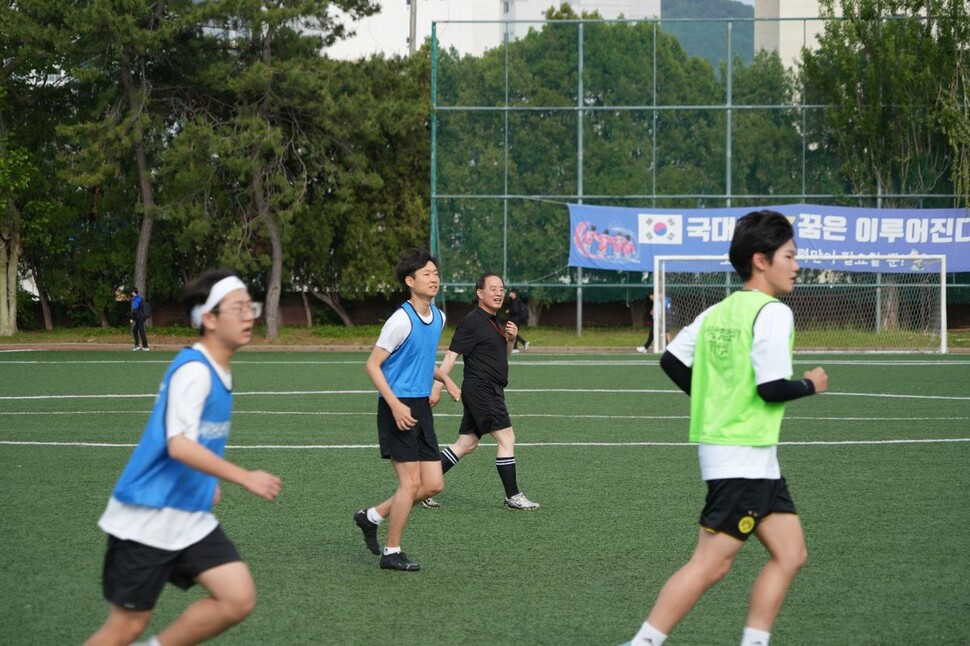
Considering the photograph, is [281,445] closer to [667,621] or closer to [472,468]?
[472,468]

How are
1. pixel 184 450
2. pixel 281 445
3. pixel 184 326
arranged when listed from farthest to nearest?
pixel 184 326, pixel 281 445, pixel 184 450

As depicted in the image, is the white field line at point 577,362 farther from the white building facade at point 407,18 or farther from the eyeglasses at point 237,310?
the eyeglasses at point 237,310

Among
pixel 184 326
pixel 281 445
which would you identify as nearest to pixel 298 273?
pixel 184 326

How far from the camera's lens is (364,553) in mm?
7551

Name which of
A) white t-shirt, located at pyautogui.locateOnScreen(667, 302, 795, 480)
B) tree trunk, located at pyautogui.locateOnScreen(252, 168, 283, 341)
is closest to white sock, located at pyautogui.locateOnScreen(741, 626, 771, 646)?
white t-shirt, located at pyautogui.locateOnScreen(667, 302, 795, 480)

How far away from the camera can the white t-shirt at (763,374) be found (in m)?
4.52

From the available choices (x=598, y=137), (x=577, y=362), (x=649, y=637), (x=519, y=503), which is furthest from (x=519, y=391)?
(x=598, y=137)

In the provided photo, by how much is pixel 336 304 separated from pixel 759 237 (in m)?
37.6

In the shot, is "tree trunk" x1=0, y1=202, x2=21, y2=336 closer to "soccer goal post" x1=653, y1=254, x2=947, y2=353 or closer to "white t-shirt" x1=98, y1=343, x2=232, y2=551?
"soccer goal post" x1=653, y1=254, x2=947, y2=353

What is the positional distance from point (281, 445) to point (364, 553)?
5159mm

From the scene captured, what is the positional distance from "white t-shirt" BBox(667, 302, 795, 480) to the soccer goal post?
87.3 ft

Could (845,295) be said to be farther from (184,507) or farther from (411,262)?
(184,507)

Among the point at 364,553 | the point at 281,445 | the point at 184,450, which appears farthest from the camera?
the point at 281,445

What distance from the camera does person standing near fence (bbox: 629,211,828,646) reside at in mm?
4559
